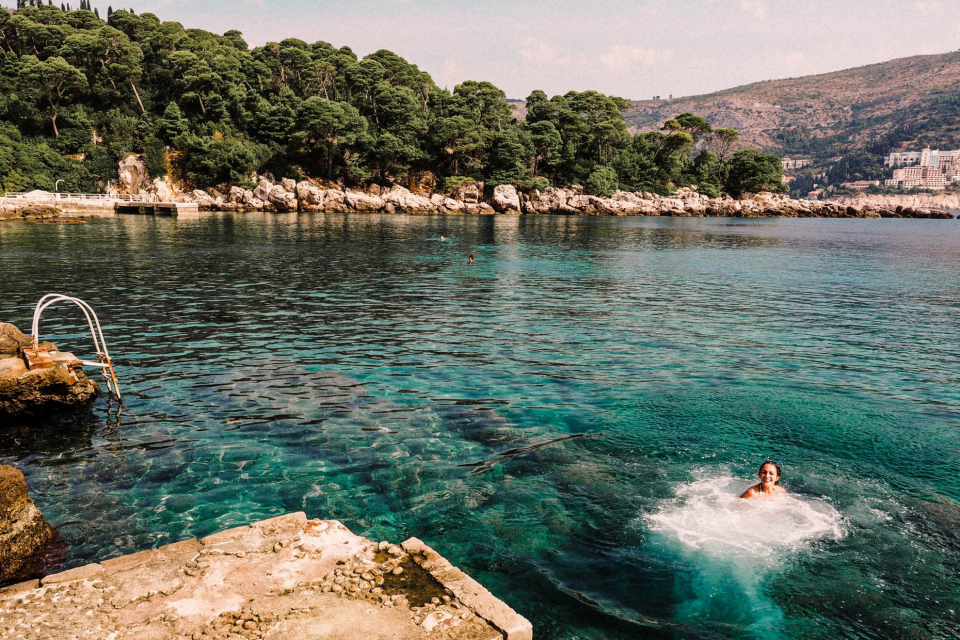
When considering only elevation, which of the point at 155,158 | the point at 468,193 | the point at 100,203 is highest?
the point at 155,158

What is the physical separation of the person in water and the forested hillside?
12704 cm

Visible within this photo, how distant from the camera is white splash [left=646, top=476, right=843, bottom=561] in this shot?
930 cm

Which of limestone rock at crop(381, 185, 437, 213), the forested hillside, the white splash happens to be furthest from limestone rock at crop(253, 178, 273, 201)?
the white splash

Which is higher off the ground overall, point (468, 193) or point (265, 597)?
point (468, 193)

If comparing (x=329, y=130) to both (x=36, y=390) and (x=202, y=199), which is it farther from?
(x=36, y=390)

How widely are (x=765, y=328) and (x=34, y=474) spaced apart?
84.2 ft

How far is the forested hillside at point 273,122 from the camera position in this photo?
11956cm

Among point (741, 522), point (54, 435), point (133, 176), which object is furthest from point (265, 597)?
point (133, 176)

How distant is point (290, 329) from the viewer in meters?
23.1

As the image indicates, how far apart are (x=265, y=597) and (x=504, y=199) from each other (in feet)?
444

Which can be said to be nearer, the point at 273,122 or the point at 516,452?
the point at 516,452

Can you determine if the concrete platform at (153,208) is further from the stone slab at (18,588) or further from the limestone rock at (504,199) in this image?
the stone slab at (18,588)

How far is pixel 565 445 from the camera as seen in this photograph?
12.7m

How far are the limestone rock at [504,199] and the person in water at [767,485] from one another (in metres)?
130
